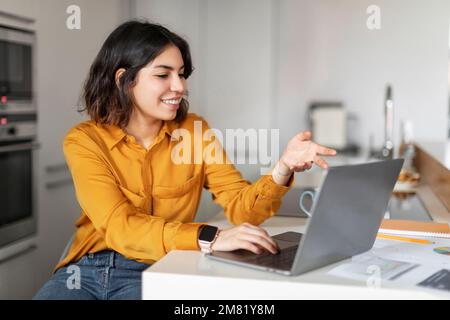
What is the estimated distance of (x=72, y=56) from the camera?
286 centimetres

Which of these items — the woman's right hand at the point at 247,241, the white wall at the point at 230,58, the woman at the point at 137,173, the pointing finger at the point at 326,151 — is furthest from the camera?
the white wall at the point at 230,58

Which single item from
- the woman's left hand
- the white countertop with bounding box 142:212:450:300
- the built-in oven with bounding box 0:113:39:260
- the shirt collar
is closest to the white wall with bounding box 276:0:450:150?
the built-in oven with bounding box 0:113:39:260

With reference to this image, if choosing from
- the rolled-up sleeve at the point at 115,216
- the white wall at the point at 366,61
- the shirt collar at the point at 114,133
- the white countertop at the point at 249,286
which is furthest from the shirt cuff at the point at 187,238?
the white wall at the point at 366,61

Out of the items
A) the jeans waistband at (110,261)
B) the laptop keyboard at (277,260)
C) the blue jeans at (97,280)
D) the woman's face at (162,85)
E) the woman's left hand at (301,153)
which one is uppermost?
the woman's face at (162,85)

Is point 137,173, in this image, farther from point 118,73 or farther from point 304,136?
point 304,136

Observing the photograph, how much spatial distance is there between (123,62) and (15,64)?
0.99m

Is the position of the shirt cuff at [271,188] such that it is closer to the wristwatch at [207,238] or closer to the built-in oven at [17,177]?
the wristwatch at [207,238]

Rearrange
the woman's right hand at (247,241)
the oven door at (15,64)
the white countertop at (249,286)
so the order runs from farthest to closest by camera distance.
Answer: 1. the oven door at (15,64)
2. the woman's right hand at (247,241)
3. the white countertop at (249,286)

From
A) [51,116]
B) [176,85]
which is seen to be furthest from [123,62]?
[51,116]

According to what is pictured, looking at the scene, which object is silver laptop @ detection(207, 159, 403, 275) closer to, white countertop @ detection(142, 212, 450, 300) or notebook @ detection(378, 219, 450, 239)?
white countertop @ detection(142, 212, 450, 300)

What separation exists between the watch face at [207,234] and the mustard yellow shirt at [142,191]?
0.03 m

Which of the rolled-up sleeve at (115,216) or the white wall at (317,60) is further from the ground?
the white wall at (317,60)

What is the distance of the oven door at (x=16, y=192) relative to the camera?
92.2 inches
